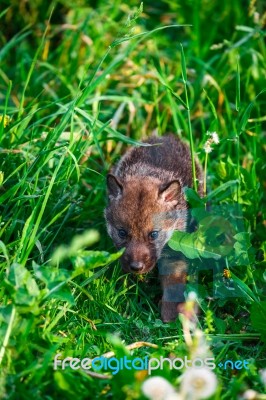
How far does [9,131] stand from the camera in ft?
15.9

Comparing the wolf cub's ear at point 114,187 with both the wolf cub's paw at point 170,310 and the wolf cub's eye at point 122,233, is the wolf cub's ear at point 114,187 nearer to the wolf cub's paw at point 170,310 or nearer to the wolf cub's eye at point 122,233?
the wolf cub's eye at point 122,233

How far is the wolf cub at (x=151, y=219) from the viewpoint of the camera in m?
4.52

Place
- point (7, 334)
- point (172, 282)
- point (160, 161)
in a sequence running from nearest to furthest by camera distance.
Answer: point (7, 334) < point (172, 282) < point (160, 161)

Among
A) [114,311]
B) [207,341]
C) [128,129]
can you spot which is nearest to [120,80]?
[128,129]

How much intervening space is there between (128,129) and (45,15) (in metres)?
1.83

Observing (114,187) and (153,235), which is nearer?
(153,235)

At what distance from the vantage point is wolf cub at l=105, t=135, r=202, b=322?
4.52 metres

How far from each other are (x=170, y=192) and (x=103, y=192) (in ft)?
2.27

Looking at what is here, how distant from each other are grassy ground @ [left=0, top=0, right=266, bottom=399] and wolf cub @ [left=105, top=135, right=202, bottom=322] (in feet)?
A: 0.51

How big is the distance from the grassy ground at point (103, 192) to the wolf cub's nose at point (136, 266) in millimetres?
176

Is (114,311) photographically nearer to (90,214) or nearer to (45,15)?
(90,214)

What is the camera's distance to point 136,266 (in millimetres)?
4449

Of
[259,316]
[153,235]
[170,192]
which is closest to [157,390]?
[259,316]

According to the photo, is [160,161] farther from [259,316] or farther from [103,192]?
[259,316]
